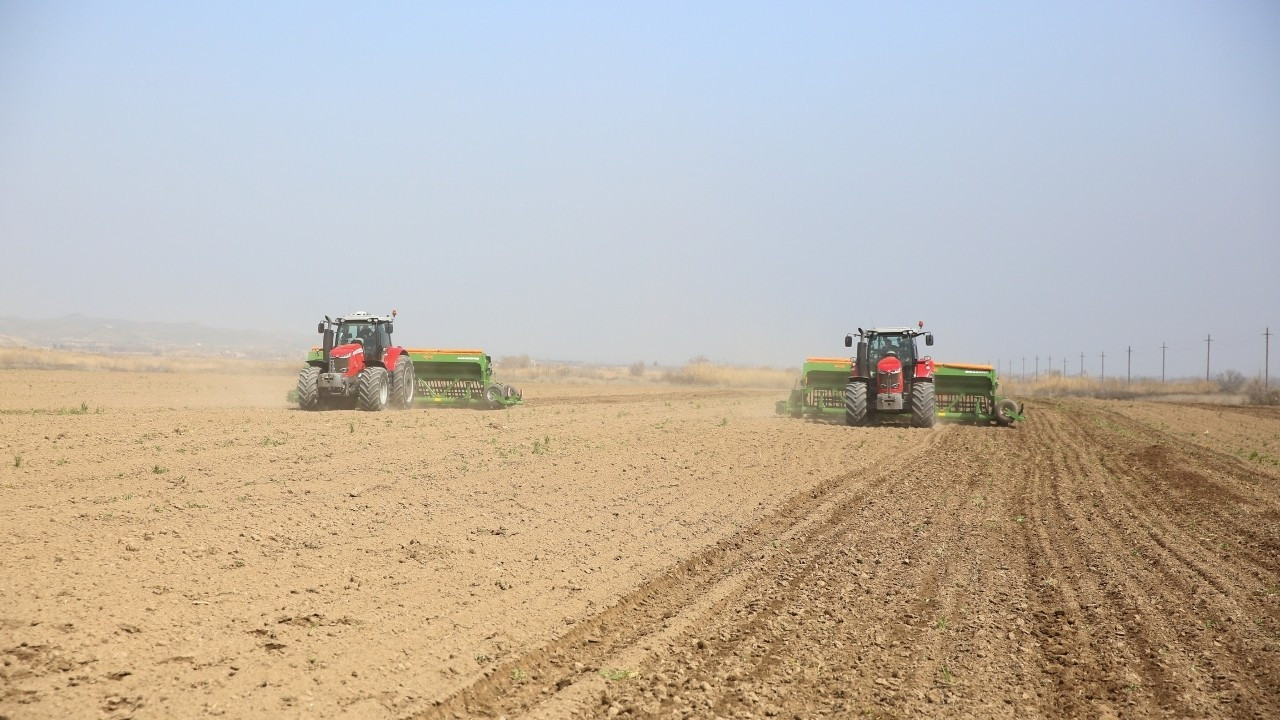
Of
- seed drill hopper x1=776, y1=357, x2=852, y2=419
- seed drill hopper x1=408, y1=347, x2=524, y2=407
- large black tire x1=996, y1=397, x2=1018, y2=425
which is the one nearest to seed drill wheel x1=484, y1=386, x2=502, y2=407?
seed drill hopper x1=408, y1=347, x2=524, y2=407

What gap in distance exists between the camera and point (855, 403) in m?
22.7

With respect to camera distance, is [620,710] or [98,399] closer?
[620,710]

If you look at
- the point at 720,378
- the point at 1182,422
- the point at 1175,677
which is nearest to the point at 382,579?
the point at 1175,677

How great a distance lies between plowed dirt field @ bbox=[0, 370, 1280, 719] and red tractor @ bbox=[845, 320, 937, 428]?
6483 mm

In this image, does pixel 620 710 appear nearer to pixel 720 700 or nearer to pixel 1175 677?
pixel 720 700

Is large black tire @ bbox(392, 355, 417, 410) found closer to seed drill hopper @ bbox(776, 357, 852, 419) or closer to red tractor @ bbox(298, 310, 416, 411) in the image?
red tractor @ bbox(298, 310, 416, 411)

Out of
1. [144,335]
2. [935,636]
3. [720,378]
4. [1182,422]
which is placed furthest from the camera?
[144,335]

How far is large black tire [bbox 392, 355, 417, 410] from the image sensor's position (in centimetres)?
2412

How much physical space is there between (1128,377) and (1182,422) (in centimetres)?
4974

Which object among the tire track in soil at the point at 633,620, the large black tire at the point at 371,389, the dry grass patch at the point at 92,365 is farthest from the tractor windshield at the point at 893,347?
the dry grass patch at the point at 92,365

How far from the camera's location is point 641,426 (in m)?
21.4

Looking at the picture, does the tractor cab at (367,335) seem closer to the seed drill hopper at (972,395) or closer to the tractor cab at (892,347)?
the tractor cab at (892,347)

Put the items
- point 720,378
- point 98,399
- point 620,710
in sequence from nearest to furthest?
point 620,710 < point 98,399 < point 720,378

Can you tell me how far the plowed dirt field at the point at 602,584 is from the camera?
564 centimetres
